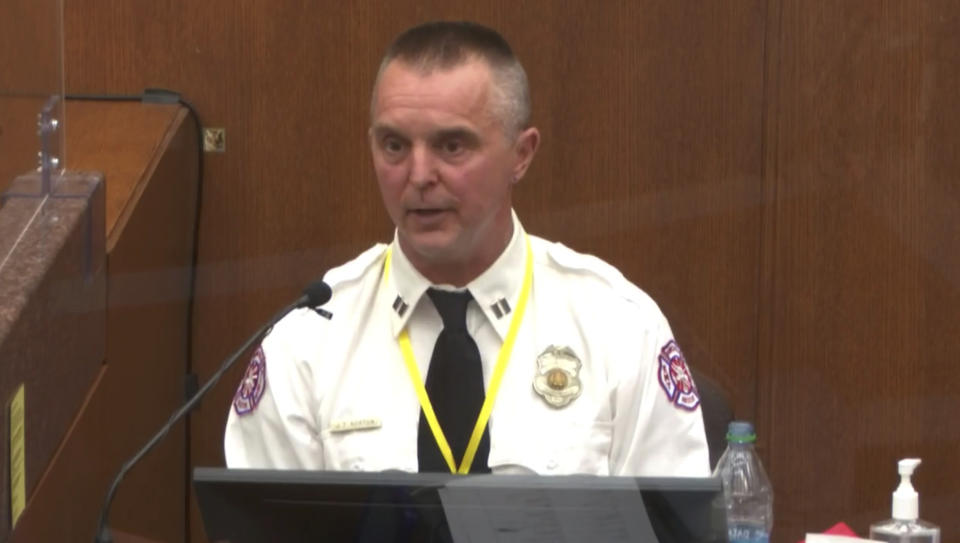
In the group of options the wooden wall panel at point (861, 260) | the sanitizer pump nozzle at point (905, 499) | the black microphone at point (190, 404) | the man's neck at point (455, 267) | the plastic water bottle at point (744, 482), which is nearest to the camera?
the black microphone at point (190, 404)

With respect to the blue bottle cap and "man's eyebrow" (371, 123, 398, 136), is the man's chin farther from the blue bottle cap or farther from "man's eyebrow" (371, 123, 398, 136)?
the blue bottle cap

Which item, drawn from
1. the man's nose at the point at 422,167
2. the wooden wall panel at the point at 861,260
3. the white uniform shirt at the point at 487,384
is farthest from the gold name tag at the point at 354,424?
the wooden wall panel at the point at 861,260

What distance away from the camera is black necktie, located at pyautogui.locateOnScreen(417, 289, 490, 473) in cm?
245

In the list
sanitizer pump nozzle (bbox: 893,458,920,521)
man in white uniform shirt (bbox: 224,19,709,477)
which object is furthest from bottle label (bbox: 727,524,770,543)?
sanitizer pump nozzle (bbox: 893,458,920,521)

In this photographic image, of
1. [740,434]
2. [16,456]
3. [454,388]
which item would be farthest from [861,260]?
[16,456]

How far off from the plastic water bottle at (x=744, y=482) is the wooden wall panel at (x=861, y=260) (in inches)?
41.2

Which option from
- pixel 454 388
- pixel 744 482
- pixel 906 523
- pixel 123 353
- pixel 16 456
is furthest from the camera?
pixel 123 353

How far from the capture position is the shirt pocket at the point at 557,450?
8.04 feet

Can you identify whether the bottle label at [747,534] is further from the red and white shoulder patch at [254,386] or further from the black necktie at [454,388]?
the red and white shoulder patch at [254,386]

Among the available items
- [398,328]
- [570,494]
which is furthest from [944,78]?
[570,494]

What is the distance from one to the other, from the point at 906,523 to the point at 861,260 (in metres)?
1.62

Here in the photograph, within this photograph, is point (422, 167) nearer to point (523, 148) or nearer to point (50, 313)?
point (523, 148)

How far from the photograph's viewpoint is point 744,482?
288 centimetres

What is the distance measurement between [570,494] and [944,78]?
2.59 metres
